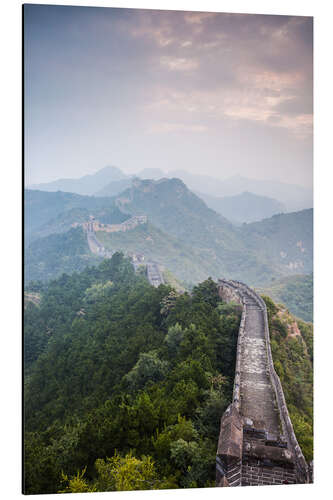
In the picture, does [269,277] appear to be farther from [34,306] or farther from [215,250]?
[34,306]

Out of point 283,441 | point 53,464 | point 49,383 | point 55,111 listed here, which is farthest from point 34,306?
point 283,441

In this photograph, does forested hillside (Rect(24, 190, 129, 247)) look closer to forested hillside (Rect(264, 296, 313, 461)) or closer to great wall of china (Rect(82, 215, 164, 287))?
great wall of china (Rect(82, 215, 164, 287))

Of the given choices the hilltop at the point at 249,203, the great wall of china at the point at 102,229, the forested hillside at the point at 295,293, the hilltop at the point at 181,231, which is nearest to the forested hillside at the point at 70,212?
the hilltop at the point at 181,231

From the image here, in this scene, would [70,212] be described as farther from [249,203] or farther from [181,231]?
[249,203]

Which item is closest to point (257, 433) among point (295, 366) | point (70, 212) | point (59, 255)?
point (295, 366)

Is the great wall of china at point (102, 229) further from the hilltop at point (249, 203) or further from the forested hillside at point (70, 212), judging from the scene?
the hilltop at point (249, 203)

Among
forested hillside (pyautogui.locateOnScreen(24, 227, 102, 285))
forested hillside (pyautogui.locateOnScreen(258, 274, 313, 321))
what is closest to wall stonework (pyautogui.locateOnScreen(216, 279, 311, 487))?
forested hillside (pyautogui.locateOnScreen(258, 274, 313, 321))
